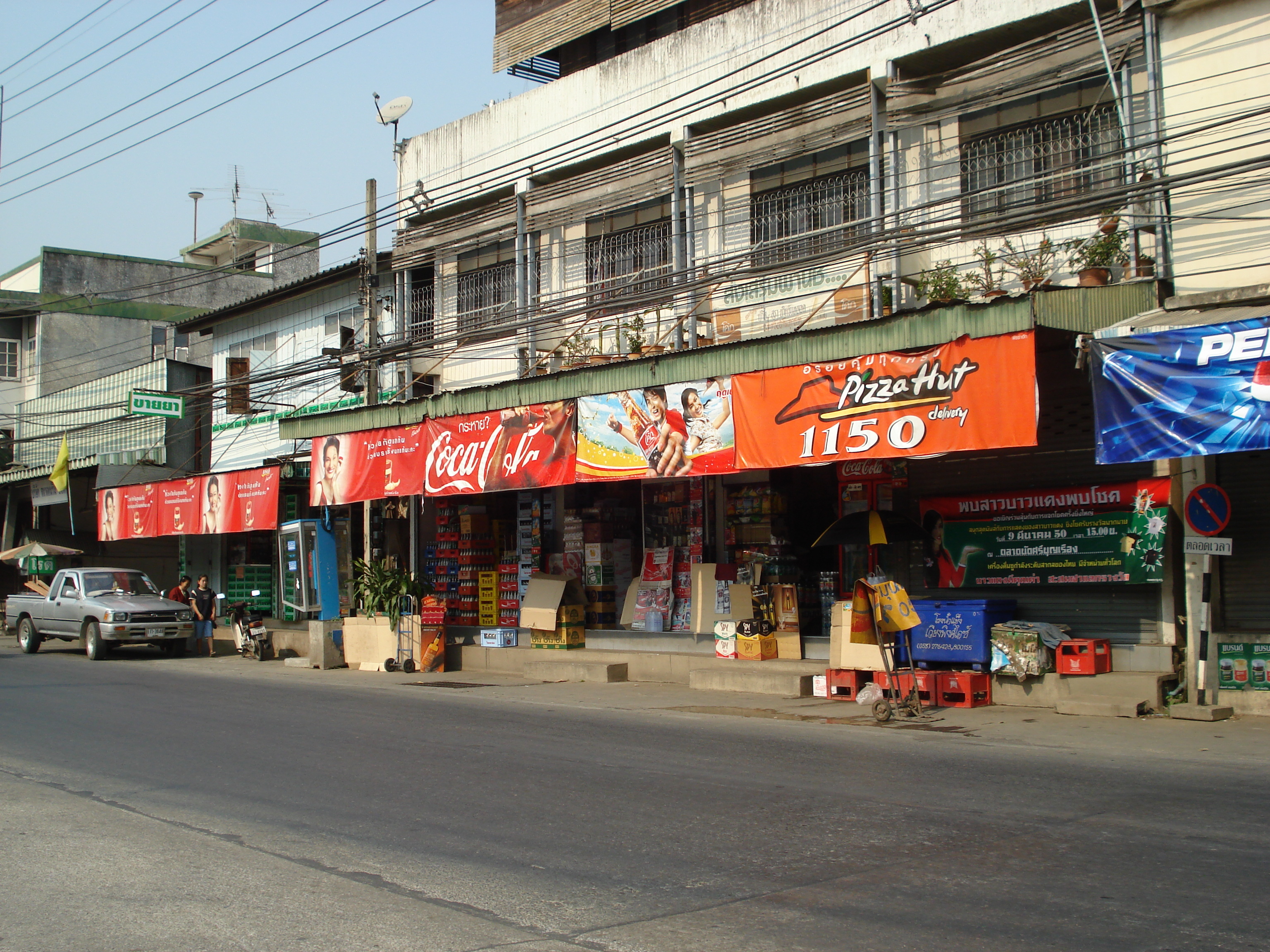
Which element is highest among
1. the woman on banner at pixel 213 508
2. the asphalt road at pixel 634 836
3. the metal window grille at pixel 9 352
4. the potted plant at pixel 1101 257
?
the metal window grille at pixel 9 352

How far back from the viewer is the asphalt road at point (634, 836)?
17.2 ft

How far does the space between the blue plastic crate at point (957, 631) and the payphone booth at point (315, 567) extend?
1353 centimetres

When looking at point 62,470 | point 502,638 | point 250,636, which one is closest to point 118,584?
point 250,636

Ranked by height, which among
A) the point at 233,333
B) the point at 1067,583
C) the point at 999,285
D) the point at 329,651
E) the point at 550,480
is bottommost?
the point at 329,651

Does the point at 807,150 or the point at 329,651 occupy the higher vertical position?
the point at 807,150

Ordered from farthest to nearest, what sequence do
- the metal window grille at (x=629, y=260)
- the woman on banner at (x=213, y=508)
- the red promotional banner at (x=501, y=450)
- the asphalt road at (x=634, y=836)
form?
1. the woman on banner at (x=213, y=508)
2. the metal window grille at (x=629, y=260)
3. the red promotional banner at (x=501, y=450)
4. the asphalt road at (x=634, y=836)

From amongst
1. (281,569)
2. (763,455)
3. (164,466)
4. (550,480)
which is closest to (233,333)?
(164,466)

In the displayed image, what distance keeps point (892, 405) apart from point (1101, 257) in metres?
3.24

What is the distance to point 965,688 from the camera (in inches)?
527

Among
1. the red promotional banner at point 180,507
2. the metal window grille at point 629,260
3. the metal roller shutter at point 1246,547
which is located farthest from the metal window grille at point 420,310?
the metal roller shutter at point 1246,547

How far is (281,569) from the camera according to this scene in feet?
81.8

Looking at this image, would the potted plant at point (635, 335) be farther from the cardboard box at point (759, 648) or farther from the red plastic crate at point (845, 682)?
the red plastic crate at point (845, 682)

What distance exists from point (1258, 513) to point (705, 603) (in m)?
7.93

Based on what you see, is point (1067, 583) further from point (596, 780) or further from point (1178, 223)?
point (596, 780)
